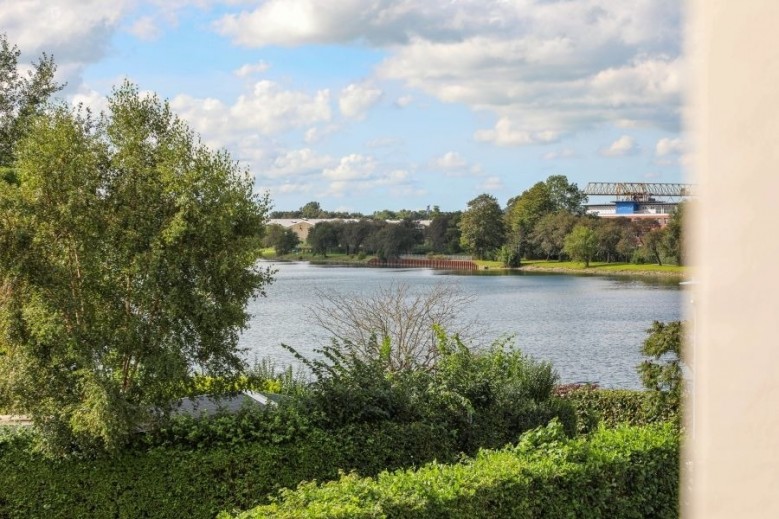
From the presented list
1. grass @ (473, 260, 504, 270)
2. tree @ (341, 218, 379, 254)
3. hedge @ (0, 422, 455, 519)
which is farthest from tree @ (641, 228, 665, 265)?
hedge @ (0, 422, 455, 519)

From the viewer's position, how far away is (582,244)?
78.6 m

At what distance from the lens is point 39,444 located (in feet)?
35.9

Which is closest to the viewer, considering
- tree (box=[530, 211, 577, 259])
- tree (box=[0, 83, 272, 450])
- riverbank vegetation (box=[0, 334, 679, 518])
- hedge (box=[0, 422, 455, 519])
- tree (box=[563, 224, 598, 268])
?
riverbank vegetation (box=[0, 334, 679, 518])

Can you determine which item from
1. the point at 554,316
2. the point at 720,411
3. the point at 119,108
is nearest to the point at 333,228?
the point at 554,316

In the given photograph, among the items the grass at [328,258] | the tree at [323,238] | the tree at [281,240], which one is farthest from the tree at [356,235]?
the tree at [281,240]

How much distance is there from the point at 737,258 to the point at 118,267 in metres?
11.9

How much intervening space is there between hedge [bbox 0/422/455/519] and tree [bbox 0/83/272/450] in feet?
1.34

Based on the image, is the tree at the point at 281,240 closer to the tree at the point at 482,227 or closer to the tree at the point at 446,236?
the tree at the point at 446,236

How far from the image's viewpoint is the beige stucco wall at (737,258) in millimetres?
804

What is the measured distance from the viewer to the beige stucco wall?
2.64ft

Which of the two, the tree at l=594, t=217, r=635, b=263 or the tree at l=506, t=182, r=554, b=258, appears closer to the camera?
the tree at l=594, t=217, r=635, b=263

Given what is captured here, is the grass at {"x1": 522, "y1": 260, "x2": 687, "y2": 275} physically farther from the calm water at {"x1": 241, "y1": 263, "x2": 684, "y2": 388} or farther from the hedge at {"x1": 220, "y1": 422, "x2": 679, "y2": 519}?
the hedge at {"x1": 220, "y1": 422, "x2": 679, "y2": 519}

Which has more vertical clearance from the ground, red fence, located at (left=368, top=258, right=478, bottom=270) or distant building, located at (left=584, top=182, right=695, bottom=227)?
distant building, located at (left=584, top=182, right=695, bottom=227)

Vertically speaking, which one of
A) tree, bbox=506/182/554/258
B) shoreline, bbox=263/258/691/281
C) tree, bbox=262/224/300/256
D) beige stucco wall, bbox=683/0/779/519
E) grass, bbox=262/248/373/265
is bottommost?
shoreline, bbox=263/258/691/281
